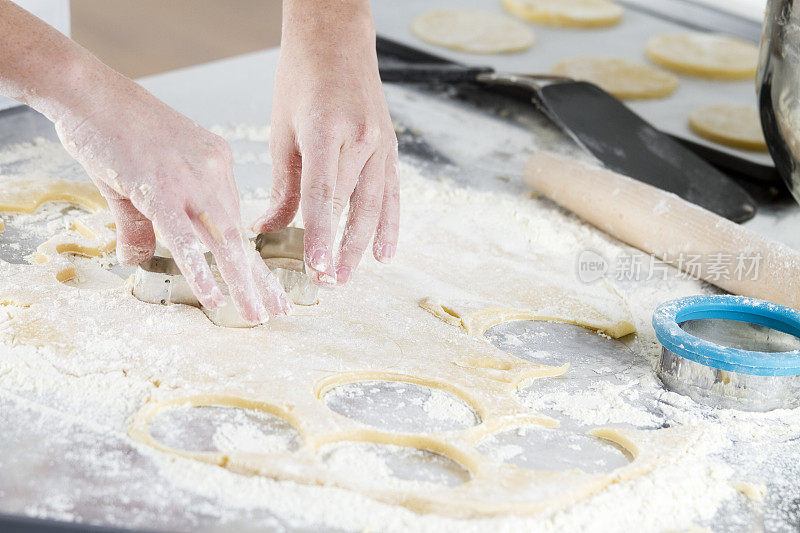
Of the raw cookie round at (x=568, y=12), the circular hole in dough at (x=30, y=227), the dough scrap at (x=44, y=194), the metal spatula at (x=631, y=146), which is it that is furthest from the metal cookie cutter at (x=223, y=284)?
the raw cookie round at (x=568, y=12)

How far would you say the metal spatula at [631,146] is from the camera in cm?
209

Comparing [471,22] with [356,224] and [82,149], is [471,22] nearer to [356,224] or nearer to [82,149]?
[356,224]

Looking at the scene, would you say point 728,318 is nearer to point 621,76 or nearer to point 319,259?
point 319,259

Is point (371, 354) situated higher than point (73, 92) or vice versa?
point (73, 92)

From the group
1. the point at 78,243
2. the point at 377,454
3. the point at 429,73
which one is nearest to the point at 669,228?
the point at 377,454

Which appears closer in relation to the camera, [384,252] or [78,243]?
[384,252]

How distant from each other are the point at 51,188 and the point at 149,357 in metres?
0.71

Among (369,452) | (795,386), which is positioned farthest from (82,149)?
(795,386)

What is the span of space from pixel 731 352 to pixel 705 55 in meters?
1.83

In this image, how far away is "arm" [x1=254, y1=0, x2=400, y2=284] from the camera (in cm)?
Result: 142

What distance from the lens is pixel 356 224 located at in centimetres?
147

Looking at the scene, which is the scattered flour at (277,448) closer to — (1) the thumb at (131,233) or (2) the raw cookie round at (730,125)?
(1) the thumb at (131,233)

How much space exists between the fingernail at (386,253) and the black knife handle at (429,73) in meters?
1.18

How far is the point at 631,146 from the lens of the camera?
7.16 ft
